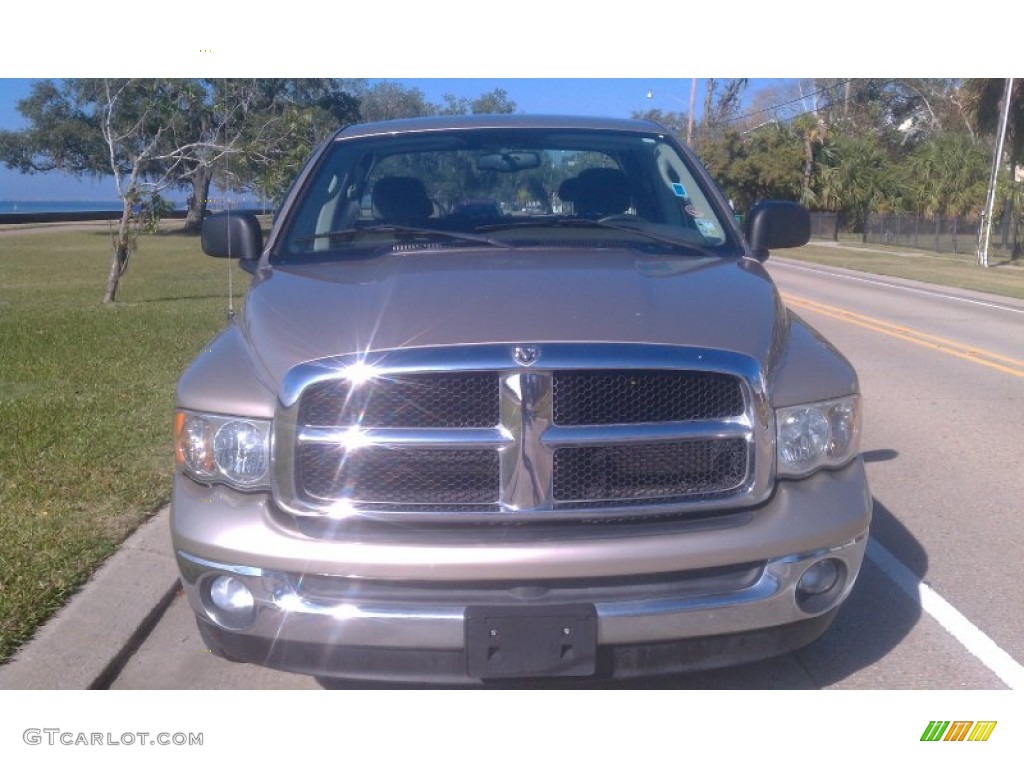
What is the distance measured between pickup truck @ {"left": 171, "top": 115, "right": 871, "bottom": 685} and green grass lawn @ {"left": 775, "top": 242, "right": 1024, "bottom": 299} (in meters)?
20.3

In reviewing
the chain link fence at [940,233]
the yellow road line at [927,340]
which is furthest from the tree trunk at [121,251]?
the chain link fence at [940,233]

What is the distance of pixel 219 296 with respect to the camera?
64.8 feet

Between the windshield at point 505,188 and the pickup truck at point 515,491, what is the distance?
1.19 metres

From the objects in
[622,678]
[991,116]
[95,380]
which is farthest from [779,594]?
[991,116]

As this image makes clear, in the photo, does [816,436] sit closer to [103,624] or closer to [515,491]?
[515,491]

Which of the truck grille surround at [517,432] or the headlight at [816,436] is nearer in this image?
the truck grille surround at [517,432]

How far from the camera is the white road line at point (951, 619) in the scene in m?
3.95

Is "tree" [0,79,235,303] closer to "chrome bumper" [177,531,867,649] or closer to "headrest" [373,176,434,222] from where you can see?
"headrest" [373,176,434,222]

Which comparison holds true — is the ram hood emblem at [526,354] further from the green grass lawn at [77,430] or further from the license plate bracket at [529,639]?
the green grass lawn at [77,430]

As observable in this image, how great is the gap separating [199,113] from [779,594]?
15629 millimetres

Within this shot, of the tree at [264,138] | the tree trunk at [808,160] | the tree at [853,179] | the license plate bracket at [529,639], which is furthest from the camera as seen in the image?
the tree at [853,179]

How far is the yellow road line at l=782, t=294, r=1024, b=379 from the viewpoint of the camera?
38.5 ft

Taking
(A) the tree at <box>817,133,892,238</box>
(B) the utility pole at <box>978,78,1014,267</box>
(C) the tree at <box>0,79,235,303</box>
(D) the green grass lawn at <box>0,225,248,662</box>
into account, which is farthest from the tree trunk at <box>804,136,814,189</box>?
(D) the green grass lawn at <box>0,225,248,662</box>

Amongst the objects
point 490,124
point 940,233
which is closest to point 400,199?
point 490,124
